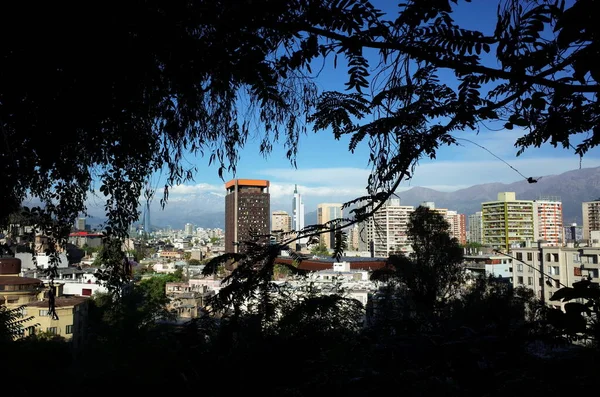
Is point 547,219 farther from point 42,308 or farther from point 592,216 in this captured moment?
point 42,308

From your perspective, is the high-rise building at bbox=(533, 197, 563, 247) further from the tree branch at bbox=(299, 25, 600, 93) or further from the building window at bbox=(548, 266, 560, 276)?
the tree branch at bbox=(299, 25, 600, 93)

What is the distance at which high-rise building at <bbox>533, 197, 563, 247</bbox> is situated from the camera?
2112 inches

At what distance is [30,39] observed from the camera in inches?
52.1

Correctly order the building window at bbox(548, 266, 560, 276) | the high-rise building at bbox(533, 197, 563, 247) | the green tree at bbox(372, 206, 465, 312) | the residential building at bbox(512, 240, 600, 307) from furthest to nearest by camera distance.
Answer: the high-rise building at bbox(533, 197, 563, 247) → the building window at bbox(548, 266, 560, 276) → the residential building at bbox(512, 240, 600, 307) → the green tree at bbox(372, 206, 465, 312)

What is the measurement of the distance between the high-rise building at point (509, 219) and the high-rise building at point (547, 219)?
1.62 metres

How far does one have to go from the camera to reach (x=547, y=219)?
55.1 m

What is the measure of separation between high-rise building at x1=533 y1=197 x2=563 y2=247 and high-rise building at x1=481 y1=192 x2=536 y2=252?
5.33 feet

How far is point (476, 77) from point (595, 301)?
91 centimetres

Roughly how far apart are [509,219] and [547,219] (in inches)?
333

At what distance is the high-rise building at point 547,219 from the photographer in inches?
2112

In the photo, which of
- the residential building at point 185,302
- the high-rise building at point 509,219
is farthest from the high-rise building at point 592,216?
the residential building at point 185,302

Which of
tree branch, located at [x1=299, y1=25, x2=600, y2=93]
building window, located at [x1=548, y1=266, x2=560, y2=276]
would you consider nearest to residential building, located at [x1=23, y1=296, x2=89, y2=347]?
tree branch, located at [x1=299, y1=25, x2=600, y2=93]

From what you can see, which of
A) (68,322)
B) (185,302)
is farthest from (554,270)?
(68,322)

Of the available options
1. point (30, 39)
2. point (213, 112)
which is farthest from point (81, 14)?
point (213, 112)
